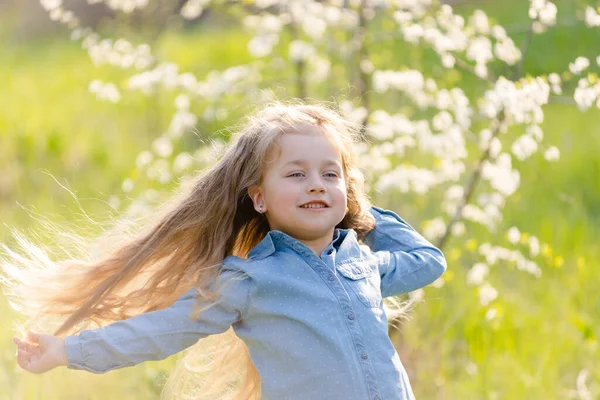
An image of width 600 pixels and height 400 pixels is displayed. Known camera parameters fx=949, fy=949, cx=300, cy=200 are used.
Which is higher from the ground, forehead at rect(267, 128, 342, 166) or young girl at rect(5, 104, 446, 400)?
forehead at rect(267, 128, 342, 166)

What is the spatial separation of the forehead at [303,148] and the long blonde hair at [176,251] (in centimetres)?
2

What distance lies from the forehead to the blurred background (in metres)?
0.52

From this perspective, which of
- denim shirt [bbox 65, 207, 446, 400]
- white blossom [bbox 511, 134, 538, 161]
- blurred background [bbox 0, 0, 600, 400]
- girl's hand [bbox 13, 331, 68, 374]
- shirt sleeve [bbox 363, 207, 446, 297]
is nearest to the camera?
girl's hand [bbox 13, 331, 68, 374]

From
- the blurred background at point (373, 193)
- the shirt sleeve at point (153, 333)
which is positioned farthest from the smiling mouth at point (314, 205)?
the blurred background at point (373, 193)

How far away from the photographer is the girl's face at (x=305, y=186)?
7.70ft

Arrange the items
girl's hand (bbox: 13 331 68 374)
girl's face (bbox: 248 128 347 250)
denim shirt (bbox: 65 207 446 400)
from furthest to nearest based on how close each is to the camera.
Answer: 1. girl's face (bbox: 248 128 347 250)
2. denim shirt (bbox: 65 207 446 400)
3. girl's hand (bbox: 13 331 68 374)

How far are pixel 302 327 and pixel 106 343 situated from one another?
0.47 metres

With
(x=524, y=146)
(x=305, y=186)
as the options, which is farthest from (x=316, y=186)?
(x=524, y=146)

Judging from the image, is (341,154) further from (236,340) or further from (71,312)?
(71,312)

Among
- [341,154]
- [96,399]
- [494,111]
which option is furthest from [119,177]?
[341,154]

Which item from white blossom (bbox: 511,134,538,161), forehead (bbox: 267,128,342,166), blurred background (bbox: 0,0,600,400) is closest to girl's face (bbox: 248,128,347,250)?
forehead (bbox: 267,128,342,166)

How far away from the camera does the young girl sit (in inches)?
87.9

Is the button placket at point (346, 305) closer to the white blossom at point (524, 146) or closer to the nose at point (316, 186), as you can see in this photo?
the nose at point (316, 186)

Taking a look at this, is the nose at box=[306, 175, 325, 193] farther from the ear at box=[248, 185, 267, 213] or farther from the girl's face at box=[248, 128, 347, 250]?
the ear at box=[248, 185, 267, 213]
